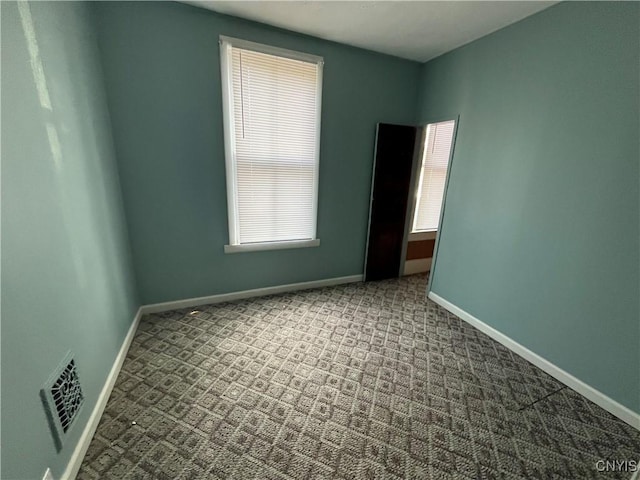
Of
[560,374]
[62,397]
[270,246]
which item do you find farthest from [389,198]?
[62,397]

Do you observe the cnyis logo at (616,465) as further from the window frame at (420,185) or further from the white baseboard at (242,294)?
the white baseboard at (242,294)

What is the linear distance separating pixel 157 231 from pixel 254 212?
2.83 feet

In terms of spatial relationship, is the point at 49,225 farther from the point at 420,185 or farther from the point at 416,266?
the point at 416,266

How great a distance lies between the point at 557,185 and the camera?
1.81 m

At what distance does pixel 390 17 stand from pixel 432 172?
1822 millimetres

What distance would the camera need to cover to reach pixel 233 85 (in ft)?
7.35

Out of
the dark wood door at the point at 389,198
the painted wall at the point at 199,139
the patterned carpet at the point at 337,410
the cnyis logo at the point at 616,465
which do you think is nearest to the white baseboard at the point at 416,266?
the dark wood door at the point at 389,198

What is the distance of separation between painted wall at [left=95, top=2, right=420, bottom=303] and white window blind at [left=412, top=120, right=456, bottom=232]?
55 cm

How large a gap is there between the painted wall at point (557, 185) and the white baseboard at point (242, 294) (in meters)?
1.40

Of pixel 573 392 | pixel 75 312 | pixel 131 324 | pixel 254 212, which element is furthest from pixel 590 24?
pixel 131 324

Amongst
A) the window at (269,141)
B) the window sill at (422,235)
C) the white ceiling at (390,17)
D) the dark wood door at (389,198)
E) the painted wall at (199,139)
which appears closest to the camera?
the white ceiling at (390,17)

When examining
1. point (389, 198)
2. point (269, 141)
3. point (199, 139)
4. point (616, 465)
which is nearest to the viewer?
point (616, 465)

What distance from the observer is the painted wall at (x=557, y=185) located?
1.51 metres

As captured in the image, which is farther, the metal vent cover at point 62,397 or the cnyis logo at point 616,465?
the cnyis logo at point 616,465
